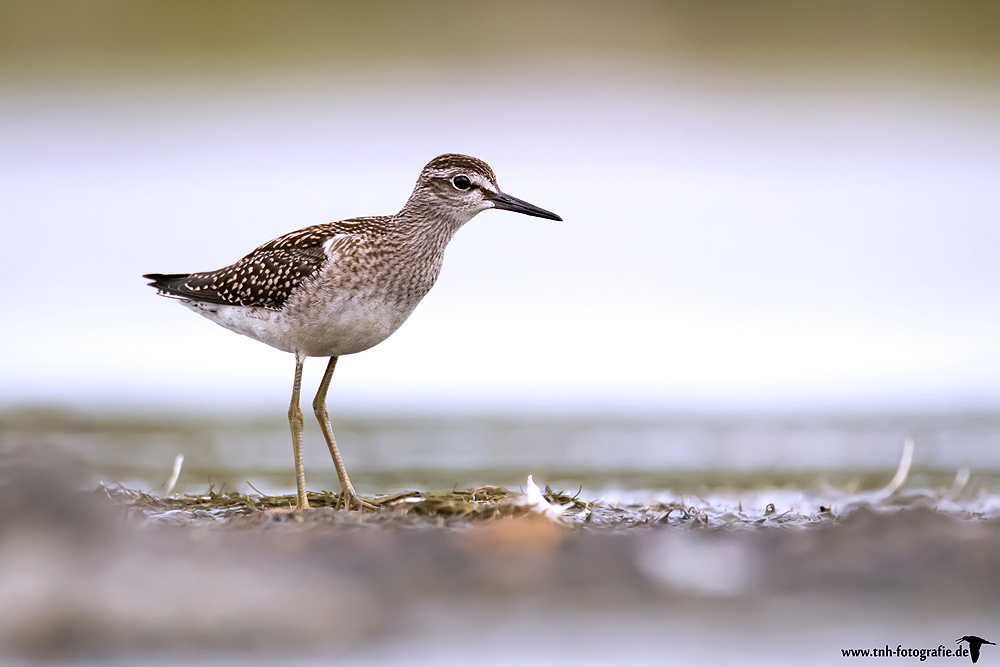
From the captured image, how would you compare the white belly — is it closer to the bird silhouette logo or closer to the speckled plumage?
the speckled plumage

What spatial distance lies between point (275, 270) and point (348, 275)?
548 mm

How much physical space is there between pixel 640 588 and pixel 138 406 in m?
6.35

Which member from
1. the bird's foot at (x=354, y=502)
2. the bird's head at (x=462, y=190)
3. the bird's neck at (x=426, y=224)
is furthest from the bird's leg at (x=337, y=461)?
the bird's head at (x=462, y=190)

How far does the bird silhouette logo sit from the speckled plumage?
137 inches

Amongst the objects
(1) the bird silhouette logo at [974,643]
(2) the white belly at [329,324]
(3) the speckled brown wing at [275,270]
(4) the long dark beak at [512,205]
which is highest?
(4) the long dark beak at [512,205]

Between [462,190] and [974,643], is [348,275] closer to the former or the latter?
[462,190]

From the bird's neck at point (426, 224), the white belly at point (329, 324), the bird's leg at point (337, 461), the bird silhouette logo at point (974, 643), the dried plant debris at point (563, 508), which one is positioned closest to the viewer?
the bird silhouette logo at point (974, 643)

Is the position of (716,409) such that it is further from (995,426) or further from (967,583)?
(967,583)

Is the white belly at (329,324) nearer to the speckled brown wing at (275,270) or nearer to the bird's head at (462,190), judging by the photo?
the speckled brown wing at (275,270)

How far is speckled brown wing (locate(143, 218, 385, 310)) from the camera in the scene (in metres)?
7.29

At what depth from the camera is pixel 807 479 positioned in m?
8.62

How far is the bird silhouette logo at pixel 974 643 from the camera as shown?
498 cm

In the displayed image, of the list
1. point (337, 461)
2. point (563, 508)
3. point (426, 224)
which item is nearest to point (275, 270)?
point (426, 224)

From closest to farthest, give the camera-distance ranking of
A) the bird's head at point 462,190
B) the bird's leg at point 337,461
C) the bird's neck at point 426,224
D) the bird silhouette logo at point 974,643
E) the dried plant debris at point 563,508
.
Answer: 1. the bird silhouette logo at point 974,643
2. the dried plant debris at point 563,508
3. the bird's leg at point 337,461
4. the bird's neck at point 426,224
5. the bird's head at point 462,190
